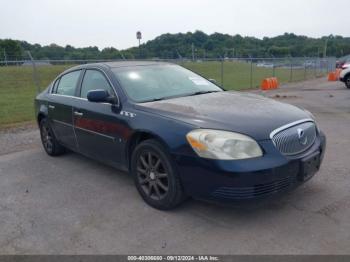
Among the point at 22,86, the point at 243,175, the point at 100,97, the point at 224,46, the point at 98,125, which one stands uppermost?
the point at 224,46

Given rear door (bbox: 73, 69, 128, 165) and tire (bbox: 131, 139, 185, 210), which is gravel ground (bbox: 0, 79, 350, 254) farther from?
rear door (bbox: 73, 69, 128, 165)

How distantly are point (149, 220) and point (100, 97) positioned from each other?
1.53 metres


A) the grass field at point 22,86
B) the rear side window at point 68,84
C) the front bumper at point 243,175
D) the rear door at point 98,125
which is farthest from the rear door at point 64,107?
the grass field at point 22,86

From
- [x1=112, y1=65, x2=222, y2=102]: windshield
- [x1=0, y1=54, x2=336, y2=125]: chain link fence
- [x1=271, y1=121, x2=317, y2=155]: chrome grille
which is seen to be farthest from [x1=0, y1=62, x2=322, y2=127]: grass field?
[x1=271, y1=121, x2=317, y2=155]: chrome grille

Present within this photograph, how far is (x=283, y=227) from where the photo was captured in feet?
10.5

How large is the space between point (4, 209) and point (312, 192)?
3.49 metres

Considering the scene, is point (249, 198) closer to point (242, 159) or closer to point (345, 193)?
point (242, 159)

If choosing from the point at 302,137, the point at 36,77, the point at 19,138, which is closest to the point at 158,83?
the point at 302,137

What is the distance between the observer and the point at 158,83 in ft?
14.6

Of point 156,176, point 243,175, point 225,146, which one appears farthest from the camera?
point 156,176

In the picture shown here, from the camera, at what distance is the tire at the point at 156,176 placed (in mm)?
3426

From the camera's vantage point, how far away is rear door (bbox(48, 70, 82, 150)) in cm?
503

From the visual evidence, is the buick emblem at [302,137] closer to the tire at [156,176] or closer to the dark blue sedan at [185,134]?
the dark blue sedan at [185,134]

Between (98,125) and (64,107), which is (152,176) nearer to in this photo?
(98,125)
